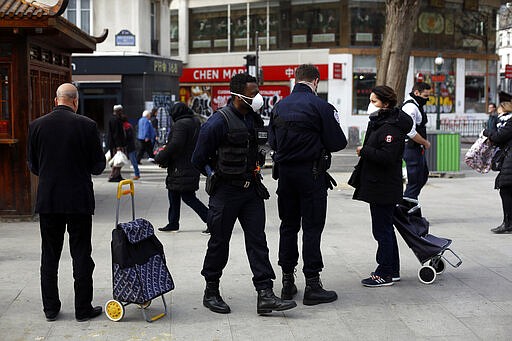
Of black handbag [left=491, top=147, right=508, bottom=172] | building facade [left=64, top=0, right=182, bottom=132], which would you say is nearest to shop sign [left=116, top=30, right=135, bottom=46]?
building facade [left=64, top=0, right=182, bottom=132]

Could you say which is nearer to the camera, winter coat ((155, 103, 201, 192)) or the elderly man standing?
winter coat ((155, 103, 201, 192))

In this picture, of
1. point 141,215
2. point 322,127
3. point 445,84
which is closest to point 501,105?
point 322,127

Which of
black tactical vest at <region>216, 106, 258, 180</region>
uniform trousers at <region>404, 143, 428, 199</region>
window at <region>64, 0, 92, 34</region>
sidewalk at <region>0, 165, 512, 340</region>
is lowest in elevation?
sidewalk at <region>0, 165, 512, 340</region>

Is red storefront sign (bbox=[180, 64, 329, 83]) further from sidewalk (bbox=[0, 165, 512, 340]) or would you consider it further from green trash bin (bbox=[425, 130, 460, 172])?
sidewalk (bbox=[0, 165, 512, 340])

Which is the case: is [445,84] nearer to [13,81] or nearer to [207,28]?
[207,28]

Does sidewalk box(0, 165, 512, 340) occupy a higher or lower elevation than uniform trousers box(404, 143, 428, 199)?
lower

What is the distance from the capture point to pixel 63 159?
6.09 metres

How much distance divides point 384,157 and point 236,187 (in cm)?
153

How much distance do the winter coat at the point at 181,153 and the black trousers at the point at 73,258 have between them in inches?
151

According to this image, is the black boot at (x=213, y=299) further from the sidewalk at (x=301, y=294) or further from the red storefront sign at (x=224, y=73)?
the red storefront sign at (x=224, y=73)

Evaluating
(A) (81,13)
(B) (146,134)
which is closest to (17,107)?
(B) (146,134)

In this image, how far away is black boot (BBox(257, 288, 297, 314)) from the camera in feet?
20.3

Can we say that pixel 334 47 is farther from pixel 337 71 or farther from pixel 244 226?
pixel 244 226

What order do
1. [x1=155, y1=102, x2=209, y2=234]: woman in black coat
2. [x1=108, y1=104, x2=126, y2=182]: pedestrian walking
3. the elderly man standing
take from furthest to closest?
the elderly man standing → [x1=108, y1=104, x2=126, y2=182]: pedestrian walking → [x1=155, y1=102, x2=209, y2=234]: woman in black coat
